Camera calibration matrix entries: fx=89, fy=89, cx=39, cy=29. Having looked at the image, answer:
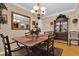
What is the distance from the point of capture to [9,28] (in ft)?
5.61

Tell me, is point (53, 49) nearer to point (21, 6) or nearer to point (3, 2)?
point (21, 6)

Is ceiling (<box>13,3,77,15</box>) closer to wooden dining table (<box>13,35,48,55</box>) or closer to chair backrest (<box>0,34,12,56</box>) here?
wooden dining table (<box>13,35,48,55</box>)

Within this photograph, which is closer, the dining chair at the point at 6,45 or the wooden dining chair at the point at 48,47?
the dining chair at the point at 6,45

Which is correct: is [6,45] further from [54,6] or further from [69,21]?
[69,21]

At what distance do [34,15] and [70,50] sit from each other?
3.23ft

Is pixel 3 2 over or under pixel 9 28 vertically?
over

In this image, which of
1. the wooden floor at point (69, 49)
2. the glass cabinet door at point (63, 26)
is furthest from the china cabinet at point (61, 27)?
the wooden floor at point (69, 49)

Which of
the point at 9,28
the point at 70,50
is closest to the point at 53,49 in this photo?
the point at 70,50

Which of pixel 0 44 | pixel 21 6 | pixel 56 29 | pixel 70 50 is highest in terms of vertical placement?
pixel 21 6

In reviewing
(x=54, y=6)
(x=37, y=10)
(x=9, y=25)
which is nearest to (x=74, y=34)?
(x=54, y=6)

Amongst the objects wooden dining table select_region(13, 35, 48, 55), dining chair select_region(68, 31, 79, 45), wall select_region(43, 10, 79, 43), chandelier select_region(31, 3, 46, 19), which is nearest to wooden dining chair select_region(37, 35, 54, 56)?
wooden dining table select_region(13, 35, 48, 55)

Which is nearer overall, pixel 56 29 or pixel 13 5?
pixel 13 5

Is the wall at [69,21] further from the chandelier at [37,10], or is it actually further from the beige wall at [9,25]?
the beige wall at [9,25]

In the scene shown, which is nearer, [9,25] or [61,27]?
[9,25]
